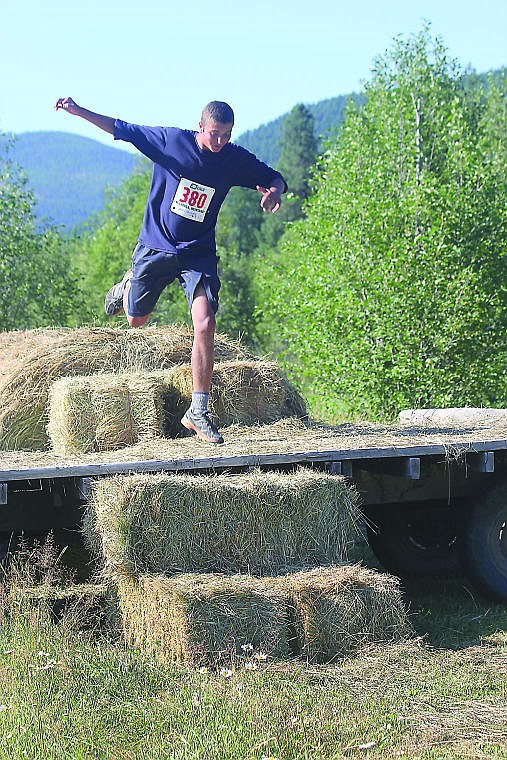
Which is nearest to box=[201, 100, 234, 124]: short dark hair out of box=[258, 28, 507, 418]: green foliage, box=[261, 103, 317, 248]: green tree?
box=[258, 28, 507, 418]: green foliage

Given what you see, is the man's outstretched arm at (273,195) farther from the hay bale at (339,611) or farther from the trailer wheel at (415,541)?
the trailer wheel at (415,541)

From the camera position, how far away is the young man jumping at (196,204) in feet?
20.2

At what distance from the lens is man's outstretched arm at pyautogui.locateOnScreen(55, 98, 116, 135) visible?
5.80 m

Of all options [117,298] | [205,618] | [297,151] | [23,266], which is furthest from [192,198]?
[297,151]

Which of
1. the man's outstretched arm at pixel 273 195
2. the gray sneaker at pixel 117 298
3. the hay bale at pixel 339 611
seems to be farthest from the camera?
the gray sneaker at pixel 117 298

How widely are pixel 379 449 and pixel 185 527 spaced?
54.7 inches

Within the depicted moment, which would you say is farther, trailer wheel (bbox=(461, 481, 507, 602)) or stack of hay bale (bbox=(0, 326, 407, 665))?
trailer wheel (bbox=(461, 481, 507, 602))

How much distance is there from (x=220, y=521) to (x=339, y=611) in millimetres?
782

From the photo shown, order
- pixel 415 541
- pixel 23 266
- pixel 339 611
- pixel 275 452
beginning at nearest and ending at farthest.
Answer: pixel 339 611, pixel 275 452, pixel 415 541, pixel 23 266

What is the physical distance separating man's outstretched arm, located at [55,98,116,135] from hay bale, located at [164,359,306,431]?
182 centimetres

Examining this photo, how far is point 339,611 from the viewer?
16.9 ft

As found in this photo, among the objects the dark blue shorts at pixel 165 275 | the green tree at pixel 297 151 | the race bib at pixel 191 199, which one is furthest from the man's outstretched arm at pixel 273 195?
the green tree at pixel 297 151

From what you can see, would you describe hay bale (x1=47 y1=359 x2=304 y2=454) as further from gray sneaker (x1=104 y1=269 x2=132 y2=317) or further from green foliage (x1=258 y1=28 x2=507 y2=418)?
green foliage (x1=258 y1=28 x2=507 y2=418)

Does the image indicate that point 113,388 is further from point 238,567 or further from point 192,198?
point 238,567
